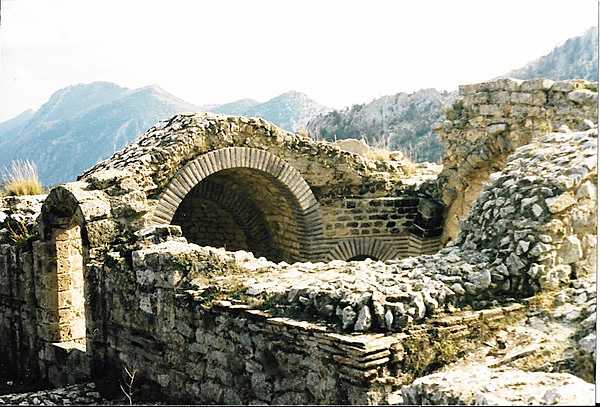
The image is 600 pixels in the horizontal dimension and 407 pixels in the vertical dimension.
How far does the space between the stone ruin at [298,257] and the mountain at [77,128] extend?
706cm

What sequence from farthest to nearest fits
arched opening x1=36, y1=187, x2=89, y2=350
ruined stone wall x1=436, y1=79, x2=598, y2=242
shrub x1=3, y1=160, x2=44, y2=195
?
shrub x1=3, y1=160, x2=44, y2=195 → ruined stone wall x1=436, y1=79, x2=598, y2=242 → arched opening x1=36, y1=187, x2=89, y2=350

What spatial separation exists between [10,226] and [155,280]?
4341 mm

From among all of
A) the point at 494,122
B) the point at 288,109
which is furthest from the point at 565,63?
the point at 494,122

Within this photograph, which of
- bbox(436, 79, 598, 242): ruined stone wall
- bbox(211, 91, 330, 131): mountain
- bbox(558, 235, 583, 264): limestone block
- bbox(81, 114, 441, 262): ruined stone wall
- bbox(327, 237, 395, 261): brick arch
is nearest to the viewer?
bbox(558, 235, 583, 264): limestone block

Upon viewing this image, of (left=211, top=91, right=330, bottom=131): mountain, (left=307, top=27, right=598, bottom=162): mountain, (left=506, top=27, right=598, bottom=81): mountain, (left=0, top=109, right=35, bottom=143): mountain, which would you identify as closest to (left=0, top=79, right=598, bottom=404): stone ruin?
(left=0, top=109, right=35, bottom=143): mountain

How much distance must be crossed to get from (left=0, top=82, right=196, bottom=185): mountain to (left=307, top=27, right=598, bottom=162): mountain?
12876 millimetres

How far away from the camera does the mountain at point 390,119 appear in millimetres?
36906

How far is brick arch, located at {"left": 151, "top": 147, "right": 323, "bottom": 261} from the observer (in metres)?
9.98

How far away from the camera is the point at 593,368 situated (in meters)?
4.84

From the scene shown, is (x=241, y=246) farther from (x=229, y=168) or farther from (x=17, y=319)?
(x=17, y=319)

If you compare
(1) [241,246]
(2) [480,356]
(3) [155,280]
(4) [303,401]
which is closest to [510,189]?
(2) [480,356]

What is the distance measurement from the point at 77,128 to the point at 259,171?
38.0ft

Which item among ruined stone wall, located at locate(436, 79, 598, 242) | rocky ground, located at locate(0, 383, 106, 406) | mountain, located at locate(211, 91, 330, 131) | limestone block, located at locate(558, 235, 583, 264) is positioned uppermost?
mountain, located at locate(211, 91, 330, 131)

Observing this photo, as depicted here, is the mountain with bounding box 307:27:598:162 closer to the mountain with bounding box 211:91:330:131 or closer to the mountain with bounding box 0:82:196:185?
the mountain with bounding box 211:91:330:131
